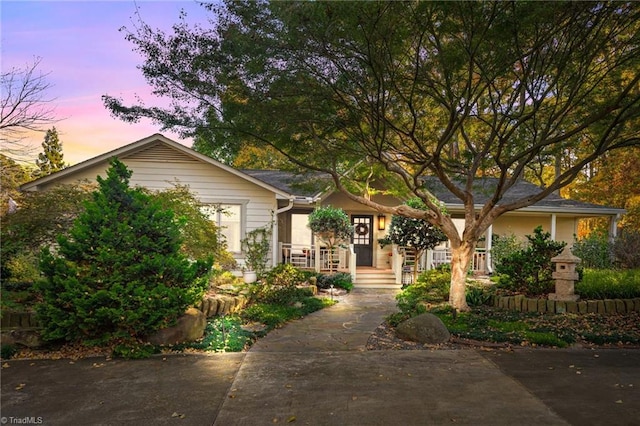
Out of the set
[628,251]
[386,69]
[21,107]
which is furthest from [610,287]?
[21,107]

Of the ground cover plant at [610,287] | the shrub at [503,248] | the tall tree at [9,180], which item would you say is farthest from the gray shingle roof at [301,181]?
the ground cover plant at [610,287]

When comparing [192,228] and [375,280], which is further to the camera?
[375,280]

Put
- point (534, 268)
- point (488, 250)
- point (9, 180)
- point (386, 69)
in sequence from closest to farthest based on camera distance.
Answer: point (386, 69)
point (534, 268)
point (9, 180)
point (488, 250)

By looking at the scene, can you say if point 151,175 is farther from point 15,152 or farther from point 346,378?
point 346,378

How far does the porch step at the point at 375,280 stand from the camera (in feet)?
43.3

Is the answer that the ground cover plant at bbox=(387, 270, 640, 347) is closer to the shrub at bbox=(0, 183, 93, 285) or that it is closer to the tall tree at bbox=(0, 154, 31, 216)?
the shrub at bbox=(0, 183, 93, 285)

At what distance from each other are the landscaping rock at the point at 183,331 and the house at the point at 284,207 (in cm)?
467

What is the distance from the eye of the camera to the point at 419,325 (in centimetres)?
653

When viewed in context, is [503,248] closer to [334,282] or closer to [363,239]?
[363,239]

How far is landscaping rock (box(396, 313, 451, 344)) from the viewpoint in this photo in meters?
6.39

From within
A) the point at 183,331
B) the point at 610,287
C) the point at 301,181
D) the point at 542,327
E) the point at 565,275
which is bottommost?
the point at 542,327

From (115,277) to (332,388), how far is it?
135 inches

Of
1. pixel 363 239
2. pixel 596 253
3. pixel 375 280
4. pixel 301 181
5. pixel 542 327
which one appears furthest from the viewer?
pixel 363 239

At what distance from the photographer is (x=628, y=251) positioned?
10.4 m
